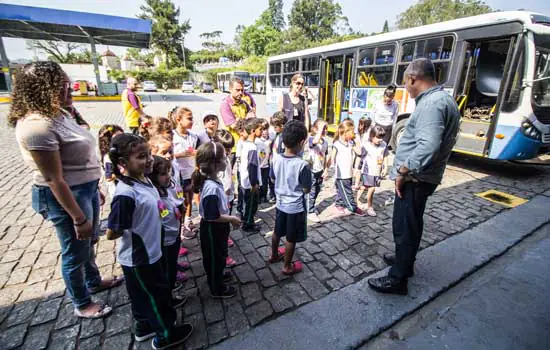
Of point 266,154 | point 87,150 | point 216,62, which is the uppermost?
point 216,62

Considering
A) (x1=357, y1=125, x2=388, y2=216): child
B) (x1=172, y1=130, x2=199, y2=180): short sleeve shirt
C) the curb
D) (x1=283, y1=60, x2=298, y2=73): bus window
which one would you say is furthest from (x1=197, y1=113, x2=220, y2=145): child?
(x1=283, y1=60, x2=298, y2=73): bus window

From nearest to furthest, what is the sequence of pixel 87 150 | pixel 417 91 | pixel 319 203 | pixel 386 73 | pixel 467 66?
pixel 87 150 < pixel 417 91 < pixel 319 203 < pixel 467 66 < pixel 386 73

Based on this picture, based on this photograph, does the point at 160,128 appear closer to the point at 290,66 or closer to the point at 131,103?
the point at 131,103

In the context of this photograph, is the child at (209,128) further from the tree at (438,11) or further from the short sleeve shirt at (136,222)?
the tree at (438,11)

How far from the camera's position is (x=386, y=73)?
7.46 meters

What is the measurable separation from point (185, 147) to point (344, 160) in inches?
85.4

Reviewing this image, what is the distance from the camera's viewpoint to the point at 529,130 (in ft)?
Result: 16.8

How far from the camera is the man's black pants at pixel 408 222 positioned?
2.37m

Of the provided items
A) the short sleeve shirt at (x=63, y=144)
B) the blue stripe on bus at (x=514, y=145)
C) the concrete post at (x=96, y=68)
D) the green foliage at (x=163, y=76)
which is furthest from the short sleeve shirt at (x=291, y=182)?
the green foliage at (x=163, y=76)

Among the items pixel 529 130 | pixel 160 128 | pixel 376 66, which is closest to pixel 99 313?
pixel 160 128

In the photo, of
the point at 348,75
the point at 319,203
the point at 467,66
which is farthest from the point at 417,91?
the point at 348,75

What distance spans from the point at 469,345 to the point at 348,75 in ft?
26.4

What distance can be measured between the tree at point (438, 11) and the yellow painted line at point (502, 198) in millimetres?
55150

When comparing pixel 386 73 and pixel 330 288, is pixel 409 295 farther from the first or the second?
pixel 386 73
